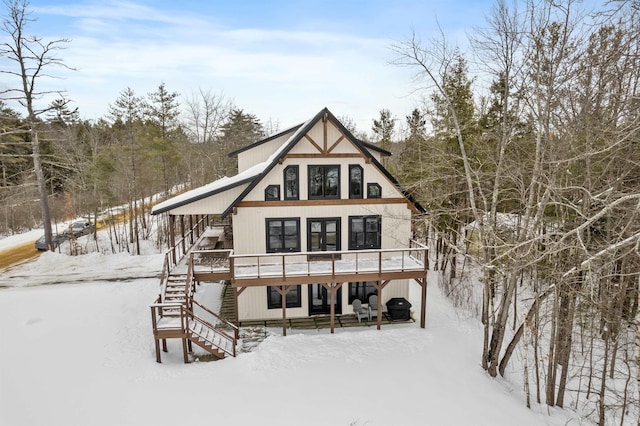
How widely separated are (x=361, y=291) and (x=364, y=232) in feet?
8.90

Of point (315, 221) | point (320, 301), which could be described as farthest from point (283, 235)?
point (320, 301)

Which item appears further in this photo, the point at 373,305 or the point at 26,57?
the point at 26,57

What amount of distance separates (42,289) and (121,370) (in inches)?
327

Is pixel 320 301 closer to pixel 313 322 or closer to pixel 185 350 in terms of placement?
pixel 313 322

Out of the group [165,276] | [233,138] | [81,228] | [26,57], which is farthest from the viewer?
[233,138]

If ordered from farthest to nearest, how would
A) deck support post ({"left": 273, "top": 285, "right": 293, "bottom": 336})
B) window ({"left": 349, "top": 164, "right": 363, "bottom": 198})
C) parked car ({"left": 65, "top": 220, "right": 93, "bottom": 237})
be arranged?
parked car ({"left": 65, "top": 220, "right": 93, "bottom": 237}) → window ({"left": 349, "top": 164, "right": 363, "bottom": 198}) → deck support post ({"left": 273, "top": 285, "right": 293, "bottom": 336})

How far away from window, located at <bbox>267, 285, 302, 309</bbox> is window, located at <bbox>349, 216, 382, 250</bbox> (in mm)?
3037

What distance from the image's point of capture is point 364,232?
16.2 m

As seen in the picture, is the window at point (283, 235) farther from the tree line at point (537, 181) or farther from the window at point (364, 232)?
the tree line at point (537, 181)

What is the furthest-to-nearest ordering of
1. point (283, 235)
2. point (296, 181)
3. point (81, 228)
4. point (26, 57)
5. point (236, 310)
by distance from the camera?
point (81, 228), point (26, 57), point (283, 235), point (296, 181), point (236, 310)

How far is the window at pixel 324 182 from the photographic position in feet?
51.0

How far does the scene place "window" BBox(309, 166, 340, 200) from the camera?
15555 millimetres

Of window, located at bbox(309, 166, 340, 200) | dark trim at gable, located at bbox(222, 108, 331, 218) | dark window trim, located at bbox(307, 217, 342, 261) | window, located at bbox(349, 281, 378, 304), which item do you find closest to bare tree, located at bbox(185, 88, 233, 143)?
dark trim at gable, located at bbox(222, 108, 331, 218)

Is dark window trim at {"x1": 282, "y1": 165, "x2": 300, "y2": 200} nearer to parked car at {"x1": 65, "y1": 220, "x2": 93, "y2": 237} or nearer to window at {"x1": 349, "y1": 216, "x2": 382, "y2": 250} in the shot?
window at {"x1": 349, "y1": 216, "x2": 382, "y2": 250}
